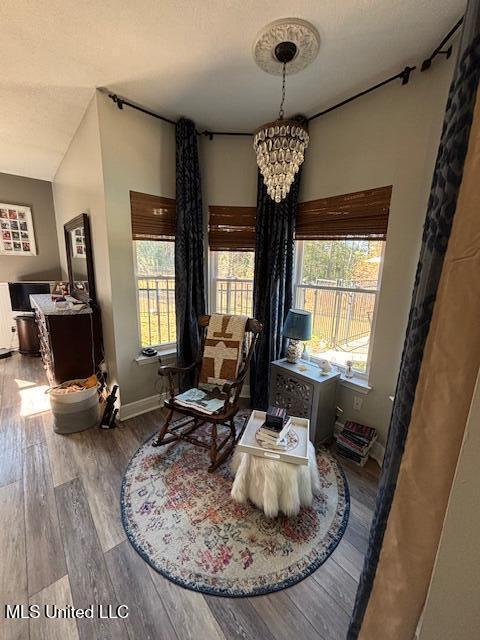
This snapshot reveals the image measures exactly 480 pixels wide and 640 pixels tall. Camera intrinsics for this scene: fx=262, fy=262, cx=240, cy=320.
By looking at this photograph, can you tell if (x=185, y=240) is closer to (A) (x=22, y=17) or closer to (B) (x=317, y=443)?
(A) (x=22, y=17)

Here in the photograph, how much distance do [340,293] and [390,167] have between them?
3.21 feet

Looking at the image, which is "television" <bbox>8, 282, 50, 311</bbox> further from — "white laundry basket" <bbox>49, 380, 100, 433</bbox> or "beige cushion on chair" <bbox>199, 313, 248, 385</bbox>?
"beige cushion on chair" <bbox>199, 313, 248, 385</bbox>

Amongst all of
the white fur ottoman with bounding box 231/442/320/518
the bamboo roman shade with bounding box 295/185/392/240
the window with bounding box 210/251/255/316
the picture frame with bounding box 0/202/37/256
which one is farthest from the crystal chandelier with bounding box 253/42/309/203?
the picture frame with bounding box 0/202/37/256

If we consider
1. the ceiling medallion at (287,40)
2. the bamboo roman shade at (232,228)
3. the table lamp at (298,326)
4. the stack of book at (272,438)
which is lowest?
the stack of book at (272,438)

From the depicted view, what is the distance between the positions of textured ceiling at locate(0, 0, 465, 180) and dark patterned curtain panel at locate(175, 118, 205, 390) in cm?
30

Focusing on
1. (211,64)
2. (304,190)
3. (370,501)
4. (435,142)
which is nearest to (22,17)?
(211,64)

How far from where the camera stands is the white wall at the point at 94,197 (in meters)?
2.22

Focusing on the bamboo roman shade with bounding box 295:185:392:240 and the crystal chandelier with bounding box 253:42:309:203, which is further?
the bamboo roman shade with bounding box 295:185:392:240

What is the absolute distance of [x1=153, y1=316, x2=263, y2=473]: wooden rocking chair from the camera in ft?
6.42

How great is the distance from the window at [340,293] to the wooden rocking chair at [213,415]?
667 millimetres

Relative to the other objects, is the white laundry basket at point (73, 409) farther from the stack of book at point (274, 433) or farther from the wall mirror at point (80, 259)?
the stack of book at point (274, 433)

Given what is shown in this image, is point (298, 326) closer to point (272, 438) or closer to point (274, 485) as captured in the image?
point (272, 438)

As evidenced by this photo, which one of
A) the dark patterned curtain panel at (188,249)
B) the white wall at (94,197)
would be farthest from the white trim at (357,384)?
the white wall at (94,197)

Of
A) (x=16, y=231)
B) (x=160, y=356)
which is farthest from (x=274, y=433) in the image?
(x=16, y=231)
